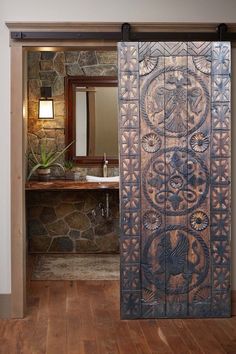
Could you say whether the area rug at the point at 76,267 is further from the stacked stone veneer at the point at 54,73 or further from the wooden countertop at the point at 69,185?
the stacked stone veneer at the point at 54,73

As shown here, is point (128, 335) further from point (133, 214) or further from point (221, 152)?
point (221, 152)

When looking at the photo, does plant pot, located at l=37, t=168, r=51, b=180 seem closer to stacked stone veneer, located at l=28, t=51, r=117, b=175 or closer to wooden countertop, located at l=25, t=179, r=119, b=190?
stacked stone veneer, located at l=28, t=51, r=117, b=175

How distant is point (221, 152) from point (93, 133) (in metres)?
2.90

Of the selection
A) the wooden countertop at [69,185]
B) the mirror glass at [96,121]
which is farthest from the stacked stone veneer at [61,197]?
the wooden countertop at [69,185]

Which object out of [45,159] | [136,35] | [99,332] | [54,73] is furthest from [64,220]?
[136,35]

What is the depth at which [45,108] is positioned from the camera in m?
6.65

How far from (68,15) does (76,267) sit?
9.66ft

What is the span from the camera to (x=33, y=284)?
521 centimetres

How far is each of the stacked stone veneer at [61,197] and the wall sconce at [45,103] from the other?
0.05 m

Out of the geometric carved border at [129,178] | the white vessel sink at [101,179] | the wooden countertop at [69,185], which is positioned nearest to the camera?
the geometric carved border at [129,178]

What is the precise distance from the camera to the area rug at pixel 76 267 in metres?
5.58

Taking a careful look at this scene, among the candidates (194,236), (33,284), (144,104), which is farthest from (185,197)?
(33,284)

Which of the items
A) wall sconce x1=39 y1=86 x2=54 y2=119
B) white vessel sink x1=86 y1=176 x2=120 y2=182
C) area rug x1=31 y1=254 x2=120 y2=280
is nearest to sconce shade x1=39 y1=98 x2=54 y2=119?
wall sconce x1=39 y1=86 x2=54 y2=119

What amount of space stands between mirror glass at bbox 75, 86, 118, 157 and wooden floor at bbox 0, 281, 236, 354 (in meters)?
2.48
